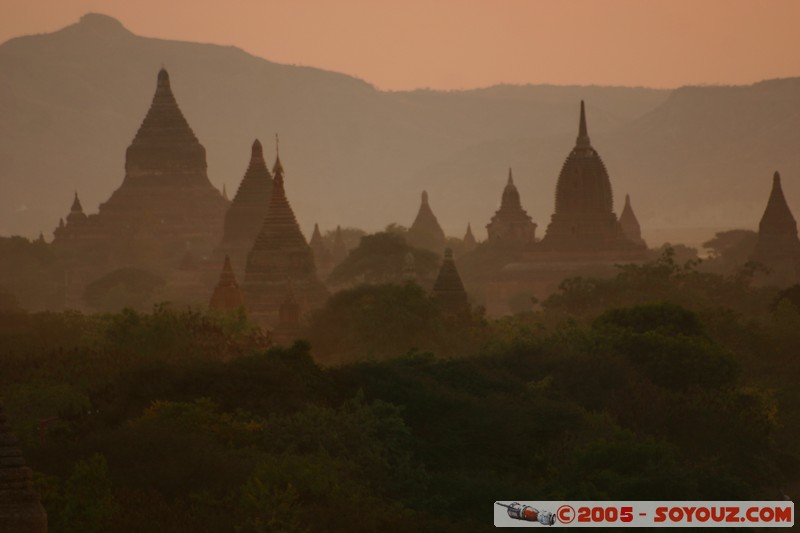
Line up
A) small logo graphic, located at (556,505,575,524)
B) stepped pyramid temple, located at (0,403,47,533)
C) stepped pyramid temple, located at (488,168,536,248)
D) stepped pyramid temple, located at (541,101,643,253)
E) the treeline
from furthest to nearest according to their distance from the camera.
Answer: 1. stepped pyramid temple, located at (488,168,536,248)
2. stepped pyramid temple, located at (541,101,643,253)
3. small logo graphic, located at (556,505,575,524)
4. the treeline
5. stepped pyramid temple, located at (0,403,47,533)

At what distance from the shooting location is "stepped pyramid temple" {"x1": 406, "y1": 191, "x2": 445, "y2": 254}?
365ft

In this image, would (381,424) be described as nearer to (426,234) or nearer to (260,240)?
(260,240)

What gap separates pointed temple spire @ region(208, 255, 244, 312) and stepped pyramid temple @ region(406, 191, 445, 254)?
40.8 metres

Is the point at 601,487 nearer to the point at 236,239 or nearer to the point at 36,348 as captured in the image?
the point at 36,348

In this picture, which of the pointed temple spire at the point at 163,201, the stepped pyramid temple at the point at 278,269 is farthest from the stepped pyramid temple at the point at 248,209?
the stepped pyramid temple at the point at 278,269

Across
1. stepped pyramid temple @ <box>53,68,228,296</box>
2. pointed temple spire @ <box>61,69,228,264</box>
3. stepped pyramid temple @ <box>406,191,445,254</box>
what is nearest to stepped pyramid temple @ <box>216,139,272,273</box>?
stepped pyramid temple @ <box>53,68,228,296</box>

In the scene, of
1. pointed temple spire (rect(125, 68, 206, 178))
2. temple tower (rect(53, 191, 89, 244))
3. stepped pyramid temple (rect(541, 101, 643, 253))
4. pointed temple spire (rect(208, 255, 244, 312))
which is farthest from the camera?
temple tower (rect(53, 191, 89, 244))

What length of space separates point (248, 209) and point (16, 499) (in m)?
61.3

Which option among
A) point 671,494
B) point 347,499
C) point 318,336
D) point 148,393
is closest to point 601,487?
point 671,494

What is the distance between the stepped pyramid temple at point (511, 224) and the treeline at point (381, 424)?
5212 cm

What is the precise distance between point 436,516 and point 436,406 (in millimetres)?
6485

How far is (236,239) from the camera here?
275 feet

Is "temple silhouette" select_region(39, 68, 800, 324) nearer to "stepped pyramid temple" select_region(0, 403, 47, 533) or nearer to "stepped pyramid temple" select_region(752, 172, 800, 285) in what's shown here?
"stepped pyramid temple" select_region(752, 172, 800, 285)

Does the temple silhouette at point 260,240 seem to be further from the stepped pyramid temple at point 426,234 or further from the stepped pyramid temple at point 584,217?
the stepped pyramid temple at point 426,234
